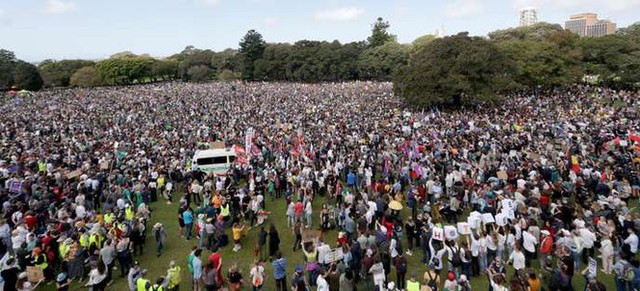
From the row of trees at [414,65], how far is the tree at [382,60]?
161 millimetres

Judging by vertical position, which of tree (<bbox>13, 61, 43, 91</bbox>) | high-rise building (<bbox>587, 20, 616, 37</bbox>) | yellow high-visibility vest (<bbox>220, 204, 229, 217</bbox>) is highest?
high-rise building (<bbox>587, 20, 616, 37</bbox>)

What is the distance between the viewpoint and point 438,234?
9102 mm

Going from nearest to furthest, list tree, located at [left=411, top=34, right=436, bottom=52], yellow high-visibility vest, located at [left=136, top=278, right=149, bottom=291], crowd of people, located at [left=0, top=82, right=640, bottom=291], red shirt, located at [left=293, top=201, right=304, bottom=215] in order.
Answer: yellow high-visibility vest, located at [left=136, top=278, right=149, bottom=291], crowd of people, located at [left=0, top=82, right=640, bottom=291], red shirt, located at [left=293, top=201, right=304, bottom=215], tree, located at [left=411, top=34, right=436, bottom=52]

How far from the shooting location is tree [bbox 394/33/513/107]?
112ft

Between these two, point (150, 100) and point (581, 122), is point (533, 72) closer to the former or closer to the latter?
point (581, 122)

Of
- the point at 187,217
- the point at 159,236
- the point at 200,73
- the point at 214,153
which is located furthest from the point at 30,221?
the point at 200,73

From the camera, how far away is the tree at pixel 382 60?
64938 millimetres

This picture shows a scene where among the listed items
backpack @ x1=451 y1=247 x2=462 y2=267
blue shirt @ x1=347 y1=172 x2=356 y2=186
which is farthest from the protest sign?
blue shirt @ x1=347 y1=172 x2=356 y2=186

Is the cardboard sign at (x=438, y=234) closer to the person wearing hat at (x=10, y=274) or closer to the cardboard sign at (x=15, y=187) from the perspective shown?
the person wearing hat at (x=10, y=274)

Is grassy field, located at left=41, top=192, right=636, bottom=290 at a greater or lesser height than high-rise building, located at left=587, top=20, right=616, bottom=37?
lesser

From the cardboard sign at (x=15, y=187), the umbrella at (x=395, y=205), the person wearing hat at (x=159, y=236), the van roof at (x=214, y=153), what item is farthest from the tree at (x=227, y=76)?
the umbrella at (x=395, y=205)

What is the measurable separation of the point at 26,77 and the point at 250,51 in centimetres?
3665

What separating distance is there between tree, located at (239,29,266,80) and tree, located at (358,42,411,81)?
19.9 m

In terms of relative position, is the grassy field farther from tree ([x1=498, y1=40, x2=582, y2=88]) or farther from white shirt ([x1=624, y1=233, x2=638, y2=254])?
tree ([x1=498, y1=40, x2=582, y2=88])
